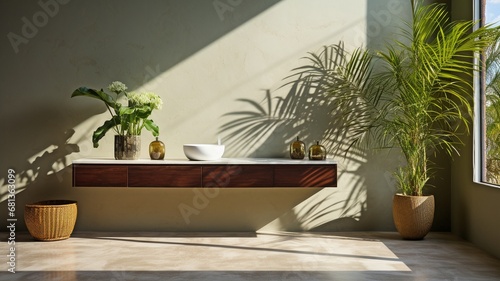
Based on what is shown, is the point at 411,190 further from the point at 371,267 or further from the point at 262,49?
the point at 262,49

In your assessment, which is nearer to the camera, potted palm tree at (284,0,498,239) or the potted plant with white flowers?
potted palm tree at (284,0,498,239)

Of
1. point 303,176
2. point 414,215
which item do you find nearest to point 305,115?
point 303,176

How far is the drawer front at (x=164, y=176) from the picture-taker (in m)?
4.64

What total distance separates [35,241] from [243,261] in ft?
6.28

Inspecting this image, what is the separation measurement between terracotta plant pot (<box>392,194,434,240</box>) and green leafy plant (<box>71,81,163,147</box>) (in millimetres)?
2228

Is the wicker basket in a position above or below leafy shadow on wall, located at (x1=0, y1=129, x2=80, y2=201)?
below

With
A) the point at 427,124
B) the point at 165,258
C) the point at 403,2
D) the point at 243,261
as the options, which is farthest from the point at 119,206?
the point at 403,2

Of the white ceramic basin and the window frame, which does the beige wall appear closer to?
the white ceramic basin

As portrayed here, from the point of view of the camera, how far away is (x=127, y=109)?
4.78 meters

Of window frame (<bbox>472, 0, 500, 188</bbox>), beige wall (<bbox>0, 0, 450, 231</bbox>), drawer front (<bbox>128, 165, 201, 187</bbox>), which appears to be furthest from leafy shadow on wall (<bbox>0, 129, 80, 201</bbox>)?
window frame (<bbox>472, 0, 500, 188</bbox>)

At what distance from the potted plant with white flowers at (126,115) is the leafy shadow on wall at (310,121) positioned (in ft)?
2.47

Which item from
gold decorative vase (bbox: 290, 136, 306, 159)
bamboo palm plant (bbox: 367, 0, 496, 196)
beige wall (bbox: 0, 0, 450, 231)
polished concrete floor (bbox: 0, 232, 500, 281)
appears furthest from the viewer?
beige wall (bbox: 0, 0, 450, 231)

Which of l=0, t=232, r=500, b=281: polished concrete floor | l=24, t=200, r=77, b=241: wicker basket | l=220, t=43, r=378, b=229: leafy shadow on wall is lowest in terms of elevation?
l=0, t=232, r=500, b=281: polished concrete floor

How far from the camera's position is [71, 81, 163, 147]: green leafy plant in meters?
4.82
